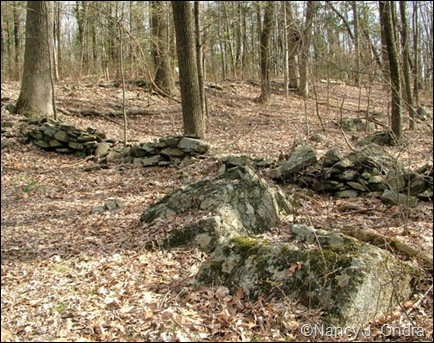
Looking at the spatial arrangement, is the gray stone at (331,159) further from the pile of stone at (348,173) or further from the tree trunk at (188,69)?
the tree trunk at (188,69)

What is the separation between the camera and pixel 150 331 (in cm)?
310

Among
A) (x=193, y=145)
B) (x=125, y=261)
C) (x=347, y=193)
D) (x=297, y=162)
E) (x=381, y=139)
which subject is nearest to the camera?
(x=125, y=261)

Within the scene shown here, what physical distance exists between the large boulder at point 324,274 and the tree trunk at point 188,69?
5.06m

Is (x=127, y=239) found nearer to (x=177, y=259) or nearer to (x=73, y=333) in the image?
(x=177, y=259)

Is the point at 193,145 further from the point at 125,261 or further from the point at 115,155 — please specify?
the point at 125,261

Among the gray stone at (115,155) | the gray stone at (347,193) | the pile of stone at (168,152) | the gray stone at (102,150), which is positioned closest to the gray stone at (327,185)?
the gray stone at (347,193)

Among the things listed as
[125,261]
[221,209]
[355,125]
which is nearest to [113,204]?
[125,261]

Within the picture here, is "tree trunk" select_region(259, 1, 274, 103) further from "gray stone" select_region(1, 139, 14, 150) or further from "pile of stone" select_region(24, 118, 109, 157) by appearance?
"gray stone" select_region(1, 139, 14, 150)

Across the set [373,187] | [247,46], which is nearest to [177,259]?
[373,187]

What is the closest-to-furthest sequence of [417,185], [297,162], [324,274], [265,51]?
[324,274]
[417,185]
[297,162]
[265,51]

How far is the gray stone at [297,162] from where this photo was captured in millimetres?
6391

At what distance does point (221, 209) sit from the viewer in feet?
16.1

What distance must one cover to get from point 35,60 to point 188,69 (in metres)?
4.93

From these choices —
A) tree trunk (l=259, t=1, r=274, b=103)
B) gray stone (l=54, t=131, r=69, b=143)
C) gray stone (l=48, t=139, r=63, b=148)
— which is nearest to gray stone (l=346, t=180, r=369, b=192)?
gray stone (l=54, t=131, r=69, b=143)
